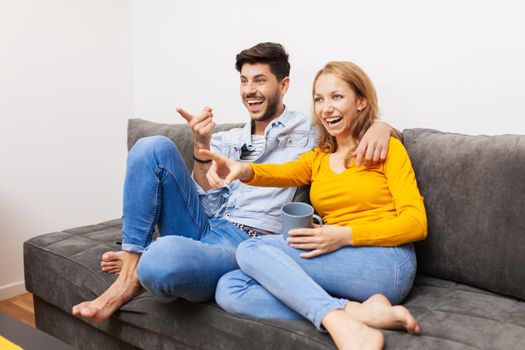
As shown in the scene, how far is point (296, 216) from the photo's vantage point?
4.57ft

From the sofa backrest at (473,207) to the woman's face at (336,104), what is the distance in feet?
0.81

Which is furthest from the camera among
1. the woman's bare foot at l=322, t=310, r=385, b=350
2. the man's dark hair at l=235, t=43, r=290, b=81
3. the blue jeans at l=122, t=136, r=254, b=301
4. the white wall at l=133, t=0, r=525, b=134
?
the man's dark hair at l=235, t=43, r=290, b=81

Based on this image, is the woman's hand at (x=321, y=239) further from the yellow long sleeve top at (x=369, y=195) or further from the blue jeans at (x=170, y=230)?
the blue jeans at (x=170, y=230)

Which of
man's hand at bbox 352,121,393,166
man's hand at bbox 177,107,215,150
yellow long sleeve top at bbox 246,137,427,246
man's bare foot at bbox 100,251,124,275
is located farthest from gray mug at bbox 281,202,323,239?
man's bare foot at bbox 100,251,124,275

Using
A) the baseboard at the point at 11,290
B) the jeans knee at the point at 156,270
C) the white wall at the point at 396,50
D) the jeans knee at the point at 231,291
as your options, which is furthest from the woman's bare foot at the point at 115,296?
the baseboard at the point at 11,290

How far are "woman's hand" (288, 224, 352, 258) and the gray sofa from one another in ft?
0.67

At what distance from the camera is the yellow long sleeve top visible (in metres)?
1.40

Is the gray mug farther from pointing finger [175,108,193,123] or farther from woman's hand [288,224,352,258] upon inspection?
pointing finger [175,108,193,123]

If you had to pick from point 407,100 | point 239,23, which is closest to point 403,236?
point 407,100

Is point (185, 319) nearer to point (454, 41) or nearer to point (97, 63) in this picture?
point (454, 41)

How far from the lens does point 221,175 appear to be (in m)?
1.62

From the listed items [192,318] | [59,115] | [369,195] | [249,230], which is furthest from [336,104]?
[59,115]

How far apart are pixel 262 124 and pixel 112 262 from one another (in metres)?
0.74

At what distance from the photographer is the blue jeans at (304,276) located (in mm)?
1337
